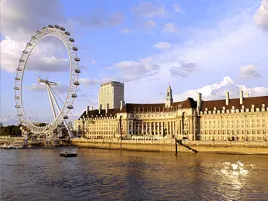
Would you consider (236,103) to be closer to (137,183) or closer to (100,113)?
(100,113)

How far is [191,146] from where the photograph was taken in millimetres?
78688

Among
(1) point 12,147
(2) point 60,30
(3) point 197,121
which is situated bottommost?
(1) point 12,147

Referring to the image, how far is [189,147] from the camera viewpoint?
258 ft

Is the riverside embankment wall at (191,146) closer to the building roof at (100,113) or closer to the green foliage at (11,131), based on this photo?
the building roof at (100,113)

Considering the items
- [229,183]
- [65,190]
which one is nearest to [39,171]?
[65,190]

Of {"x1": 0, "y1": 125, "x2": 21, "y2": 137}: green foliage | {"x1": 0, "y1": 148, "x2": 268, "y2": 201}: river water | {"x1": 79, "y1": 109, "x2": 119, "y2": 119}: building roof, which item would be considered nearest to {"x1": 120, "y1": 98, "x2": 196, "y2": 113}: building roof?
{"x1": 79, "y1": 109, "x2": 119, "y2": 119}: building roof

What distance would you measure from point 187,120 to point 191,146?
25.2m

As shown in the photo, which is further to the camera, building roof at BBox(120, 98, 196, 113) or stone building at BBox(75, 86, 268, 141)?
building roof at BBox(120, 98, 196, 113)

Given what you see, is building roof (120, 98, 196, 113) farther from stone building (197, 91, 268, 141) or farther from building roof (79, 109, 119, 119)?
stone building (197, 91, 268, 141)

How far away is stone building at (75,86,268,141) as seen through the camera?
296 ft

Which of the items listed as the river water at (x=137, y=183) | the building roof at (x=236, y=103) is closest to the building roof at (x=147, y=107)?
the building roof at (x=236, y=103)

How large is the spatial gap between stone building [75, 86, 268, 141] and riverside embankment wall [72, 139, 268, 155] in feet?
27.5

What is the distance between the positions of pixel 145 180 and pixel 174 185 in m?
4.35

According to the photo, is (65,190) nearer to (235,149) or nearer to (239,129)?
(235,149)
